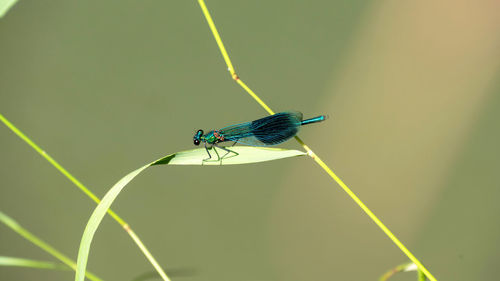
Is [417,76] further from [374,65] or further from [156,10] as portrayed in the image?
[156,10]

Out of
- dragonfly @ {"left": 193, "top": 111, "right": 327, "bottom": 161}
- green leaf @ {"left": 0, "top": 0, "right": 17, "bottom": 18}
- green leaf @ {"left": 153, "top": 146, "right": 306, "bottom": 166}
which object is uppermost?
green leaf @ {"left": 0, "top": 0, "right": 17, "bottom": 18}

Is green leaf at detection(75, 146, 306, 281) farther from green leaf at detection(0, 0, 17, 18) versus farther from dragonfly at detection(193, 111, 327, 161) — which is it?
green leaf at detection(0, 0, 17, 18)

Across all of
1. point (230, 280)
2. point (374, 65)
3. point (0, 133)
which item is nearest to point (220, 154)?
point (230, 280)

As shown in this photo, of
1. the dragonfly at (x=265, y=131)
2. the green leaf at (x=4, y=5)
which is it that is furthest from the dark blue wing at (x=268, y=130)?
the green leaf at (x=4, y=5)

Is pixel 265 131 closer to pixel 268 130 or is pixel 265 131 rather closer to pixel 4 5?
pixel 268 130

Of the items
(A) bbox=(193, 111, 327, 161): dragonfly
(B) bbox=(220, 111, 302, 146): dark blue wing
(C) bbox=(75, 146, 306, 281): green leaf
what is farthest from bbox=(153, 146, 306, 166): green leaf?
(B) bbox=(220, 111, 302, 146): dark blue wing

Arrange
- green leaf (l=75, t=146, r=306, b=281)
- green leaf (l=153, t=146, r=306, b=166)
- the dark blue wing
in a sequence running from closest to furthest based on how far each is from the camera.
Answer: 1. green leaf (l=75, t=146, r=306, b=281)
2. green leaf (l=153, t=146, r=306, b=166)
3. the dark blue wing
